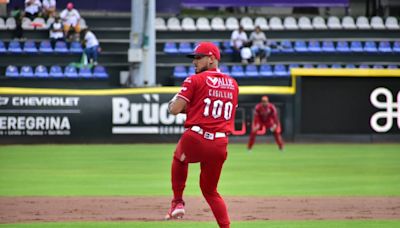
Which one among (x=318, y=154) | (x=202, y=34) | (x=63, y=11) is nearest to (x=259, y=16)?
(x=202, y=34)

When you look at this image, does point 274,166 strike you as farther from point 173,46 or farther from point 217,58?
point 173,46

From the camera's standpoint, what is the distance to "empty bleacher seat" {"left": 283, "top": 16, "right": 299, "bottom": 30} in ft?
121

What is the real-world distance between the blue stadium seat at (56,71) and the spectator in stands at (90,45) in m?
1.21

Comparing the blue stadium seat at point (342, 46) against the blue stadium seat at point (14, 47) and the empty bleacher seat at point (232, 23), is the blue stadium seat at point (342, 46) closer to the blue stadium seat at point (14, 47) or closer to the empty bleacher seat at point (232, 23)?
the empty bleacher seat at point (232, 23)

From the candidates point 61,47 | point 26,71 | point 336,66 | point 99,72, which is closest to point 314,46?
point 336,66

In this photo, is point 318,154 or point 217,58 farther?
point 318,154

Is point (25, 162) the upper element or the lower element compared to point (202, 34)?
lower

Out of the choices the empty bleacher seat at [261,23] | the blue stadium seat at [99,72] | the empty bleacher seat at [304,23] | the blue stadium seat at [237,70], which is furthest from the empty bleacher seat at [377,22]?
the blue stadium seat at [99,72]

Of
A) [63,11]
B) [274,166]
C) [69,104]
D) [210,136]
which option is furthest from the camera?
[63,11]

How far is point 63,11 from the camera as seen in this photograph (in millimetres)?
34719

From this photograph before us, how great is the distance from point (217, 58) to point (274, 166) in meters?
12.0

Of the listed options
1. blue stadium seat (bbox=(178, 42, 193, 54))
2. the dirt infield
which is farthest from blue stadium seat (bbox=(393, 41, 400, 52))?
the dirt infield

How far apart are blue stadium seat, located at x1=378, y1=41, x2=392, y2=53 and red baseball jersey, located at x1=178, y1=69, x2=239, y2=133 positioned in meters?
27.1

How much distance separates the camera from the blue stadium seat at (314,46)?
118ft
